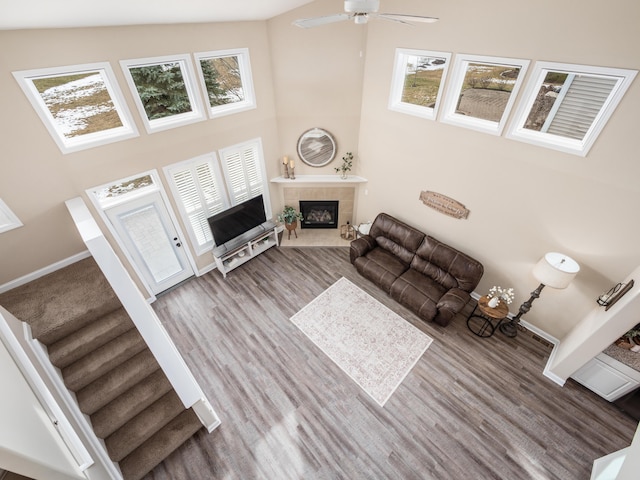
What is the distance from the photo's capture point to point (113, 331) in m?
3.45

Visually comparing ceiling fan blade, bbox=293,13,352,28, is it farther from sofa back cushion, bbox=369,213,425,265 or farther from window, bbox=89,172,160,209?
sofa back cushion, bbox=369,213,425,265

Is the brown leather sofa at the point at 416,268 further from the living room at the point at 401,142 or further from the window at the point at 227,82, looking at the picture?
the window at the point at 227,82

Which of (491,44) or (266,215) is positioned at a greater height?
(491,44)

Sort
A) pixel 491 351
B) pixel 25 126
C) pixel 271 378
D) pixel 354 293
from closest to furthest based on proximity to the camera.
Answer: pixel 25 126
pixel 271 378
pixel 491 351
pixel 354 293

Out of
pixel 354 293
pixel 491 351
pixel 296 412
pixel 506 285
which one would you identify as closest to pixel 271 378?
pixel 296 412

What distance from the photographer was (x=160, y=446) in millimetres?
3529

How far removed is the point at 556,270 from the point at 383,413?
119 inches

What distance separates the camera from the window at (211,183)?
502 centimetres

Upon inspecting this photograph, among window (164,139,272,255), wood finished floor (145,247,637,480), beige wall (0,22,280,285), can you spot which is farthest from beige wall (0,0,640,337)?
wood finished floor (145,247,637,480)

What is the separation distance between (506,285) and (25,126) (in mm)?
7179

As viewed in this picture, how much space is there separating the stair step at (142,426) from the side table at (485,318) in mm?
4673

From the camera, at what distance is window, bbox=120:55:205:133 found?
411cm

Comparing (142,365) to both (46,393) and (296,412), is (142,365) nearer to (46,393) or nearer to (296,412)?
(46,393)

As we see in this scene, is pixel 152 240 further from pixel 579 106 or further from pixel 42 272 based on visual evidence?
pixel 579 106
